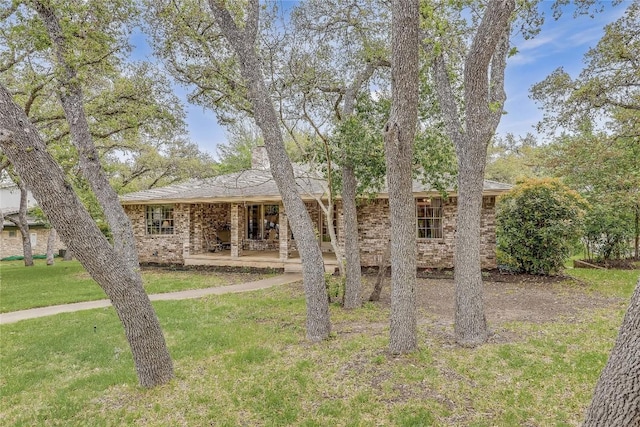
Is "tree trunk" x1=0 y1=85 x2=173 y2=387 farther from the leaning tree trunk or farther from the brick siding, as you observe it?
the leaning tree trunk

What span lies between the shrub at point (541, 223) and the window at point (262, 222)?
851 centimetres

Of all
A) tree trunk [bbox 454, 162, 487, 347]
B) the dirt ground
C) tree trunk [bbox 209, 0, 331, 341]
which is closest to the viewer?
tree trunk [bbox 454, 162, 487, 347]

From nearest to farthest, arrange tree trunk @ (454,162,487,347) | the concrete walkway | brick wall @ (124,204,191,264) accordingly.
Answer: tree trunk @ (454,162,487,347) < the concrete walkway < brick wall @ (124,204,191,264)

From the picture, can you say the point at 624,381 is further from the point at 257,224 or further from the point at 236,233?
the point at 257,224

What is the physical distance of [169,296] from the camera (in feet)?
30.1

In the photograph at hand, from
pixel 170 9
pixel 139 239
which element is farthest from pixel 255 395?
pixel 139 239

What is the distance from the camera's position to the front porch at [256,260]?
1248 centimetres

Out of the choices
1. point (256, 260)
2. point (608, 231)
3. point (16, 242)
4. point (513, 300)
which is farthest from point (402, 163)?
point (16, 242)

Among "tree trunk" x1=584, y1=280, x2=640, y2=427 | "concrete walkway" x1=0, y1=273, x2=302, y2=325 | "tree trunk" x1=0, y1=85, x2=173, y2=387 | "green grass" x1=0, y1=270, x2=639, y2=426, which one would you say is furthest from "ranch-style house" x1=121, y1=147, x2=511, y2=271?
"tree trunk" x1=584, y1=280, x2=640, y2=427

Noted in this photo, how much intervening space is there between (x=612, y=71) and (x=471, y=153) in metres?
7.52

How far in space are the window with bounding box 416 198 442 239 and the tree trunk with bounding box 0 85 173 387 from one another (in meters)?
9.62

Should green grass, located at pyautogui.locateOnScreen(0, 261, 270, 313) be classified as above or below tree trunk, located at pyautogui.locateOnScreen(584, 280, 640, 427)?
below

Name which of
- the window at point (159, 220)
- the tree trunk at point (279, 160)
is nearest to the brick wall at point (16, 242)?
the window at point (159, 220)

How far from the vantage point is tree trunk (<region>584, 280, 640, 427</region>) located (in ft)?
5.23
